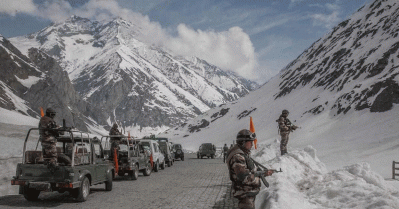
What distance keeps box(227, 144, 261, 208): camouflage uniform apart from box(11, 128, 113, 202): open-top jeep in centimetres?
600

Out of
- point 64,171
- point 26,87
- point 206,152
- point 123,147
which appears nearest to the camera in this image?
point 64,171

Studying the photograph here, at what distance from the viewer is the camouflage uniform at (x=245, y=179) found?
5.01 meters

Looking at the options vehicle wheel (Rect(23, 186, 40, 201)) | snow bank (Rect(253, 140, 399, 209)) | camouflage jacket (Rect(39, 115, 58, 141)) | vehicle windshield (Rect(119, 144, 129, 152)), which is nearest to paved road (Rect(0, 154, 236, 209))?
vehicle wheel (Rect(23, 186, 40, 201))

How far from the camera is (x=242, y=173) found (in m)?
4.93

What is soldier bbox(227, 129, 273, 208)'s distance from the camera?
16.5 ft

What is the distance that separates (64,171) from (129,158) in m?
6.07

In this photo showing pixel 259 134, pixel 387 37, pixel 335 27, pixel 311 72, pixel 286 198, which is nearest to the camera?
pixel 286 198

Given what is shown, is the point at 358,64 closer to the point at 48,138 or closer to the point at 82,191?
the point at 82,191

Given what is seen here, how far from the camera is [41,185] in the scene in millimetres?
9352

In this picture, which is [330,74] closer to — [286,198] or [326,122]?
[326,122]

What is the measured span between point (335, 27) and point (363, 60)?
56.3 m

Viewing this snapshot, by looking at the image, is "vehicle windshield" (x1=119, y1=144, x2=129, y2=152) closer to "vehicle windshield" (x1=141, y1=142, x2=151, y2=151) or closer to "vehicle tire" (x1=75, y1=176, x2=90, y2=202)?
"vehicle windshield" (x1=141, y1=142, x2=151, y2=151)

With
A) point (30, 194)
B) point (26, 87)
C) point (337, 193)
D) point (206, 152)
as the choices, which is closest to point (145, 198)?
point (30, 194)

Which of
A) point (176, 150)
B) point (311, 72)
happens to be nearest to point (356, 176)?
point (176, 150)
